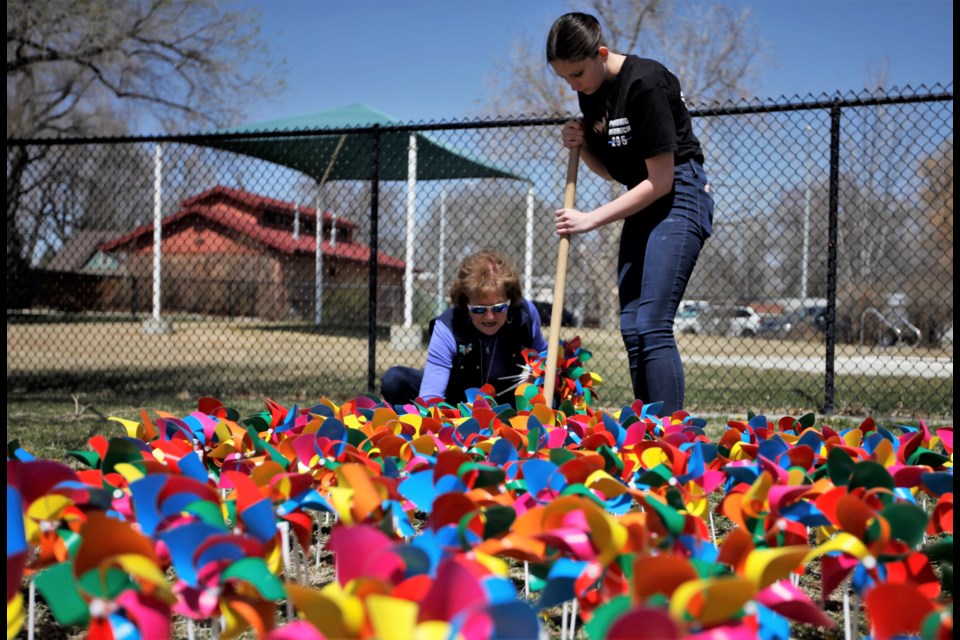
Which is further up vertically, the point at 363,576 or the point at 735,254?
the point at 735,254

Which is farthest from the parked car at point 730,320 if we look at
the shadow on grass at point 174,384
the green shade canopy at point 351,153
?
the shadow on grass at point 174,384

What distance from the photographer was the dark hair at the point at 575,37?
7.20ft

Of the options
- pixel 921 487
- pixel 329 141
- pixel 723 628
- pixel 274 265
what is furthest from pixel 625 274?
pixel 274 265

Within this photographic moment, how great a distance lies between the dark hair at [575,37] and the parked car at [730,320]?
11.2 m

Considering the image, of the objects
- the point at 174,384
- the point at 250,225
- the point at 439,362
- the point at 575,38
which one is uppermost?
the point at 250,225

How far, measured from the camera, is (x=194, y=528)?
3.17 ft

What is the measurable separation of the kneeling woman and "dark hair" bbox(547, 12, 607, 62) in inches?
32.5

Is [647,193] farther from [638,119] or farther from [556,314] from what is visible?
[556,314]

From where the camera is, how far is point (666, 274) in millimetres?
2295

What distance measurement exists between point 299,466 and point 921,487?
1.15 m

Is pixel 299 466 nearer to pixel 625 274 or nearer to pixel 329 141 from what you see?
pixel 625 274

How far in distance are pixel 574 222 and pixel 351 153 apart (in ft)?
32.6

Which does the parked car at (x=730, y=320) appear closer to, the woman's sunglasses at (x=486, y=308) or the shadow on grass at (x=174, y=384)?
the shadow on grass at (x=174, y=384)

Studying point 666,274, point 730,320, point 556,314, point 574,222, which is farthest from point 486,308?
point 730,320
